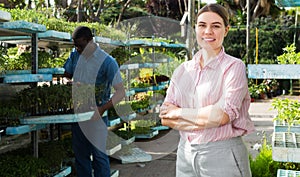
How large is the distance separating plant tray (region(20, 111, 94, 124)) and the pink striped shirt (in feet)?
5.21

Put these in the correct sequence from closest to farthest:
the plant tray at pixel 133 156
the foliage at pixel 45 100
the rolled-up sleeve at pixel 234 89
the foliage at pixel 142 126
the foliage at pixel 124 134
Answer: the rolled-up sleeve at pixel 234 89 → the foliage at pixel 45 100 → the plant tray at pixel 133 156 → the foliage at pixel 124 134 → the foliage at pixel 142 126

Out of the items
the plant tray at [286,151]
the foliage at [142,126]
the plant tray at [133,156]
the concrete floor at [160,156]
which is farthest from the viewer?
the foliage at [142,126]

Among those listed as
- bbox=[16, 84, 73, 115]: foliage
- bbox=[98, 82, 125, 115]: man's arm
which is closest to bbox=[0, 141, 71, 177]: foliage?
bbox=[16, 84, 73, 115]: foliage

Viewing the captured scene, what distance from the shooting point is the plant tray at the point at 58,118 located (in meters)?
3.48

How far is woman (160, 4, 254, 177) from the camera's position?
6.79 ft

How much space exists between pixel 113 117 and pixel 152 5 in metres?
16.3

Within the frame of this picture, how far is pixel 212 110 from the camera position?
2062 millimetres

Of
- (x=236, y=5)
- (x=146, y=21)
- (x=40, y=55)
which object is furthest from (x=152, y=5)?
(x=40, y=55)

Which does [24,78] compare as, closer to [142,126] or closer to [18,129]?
[18,129]

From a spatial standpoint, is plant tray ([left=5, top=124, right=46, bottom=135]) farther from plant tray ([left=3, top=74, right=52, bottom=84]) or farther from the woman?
the woman

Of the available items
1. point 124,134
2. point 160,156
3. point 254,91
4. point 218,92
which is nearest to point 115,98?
point 218,92

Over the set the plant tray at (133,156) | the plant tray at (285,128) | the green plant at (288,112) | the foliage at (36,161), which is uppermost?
the green plant at (288,112)

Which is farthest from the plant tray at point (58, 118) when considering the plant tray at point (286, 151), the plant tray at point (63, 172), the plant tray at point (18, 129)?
the plant tray at point (286, 151)

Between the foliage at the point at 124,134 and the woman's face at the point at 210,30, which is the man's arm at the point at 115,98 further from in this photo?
the foliage at the point at 124,134
